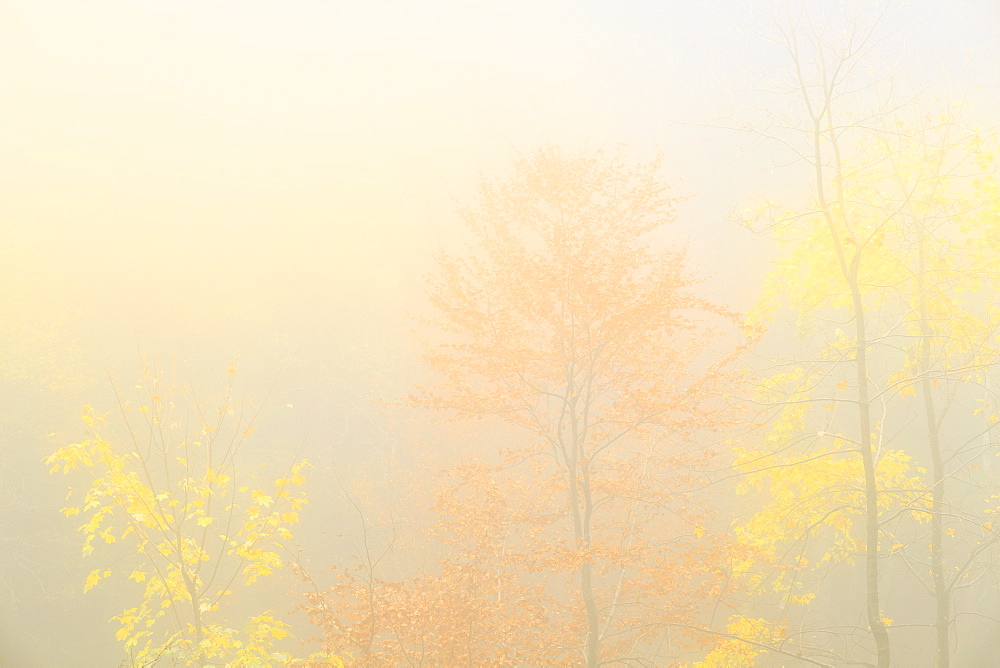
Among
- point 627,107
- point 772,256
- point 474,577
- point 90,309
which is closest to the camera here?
point 474,577

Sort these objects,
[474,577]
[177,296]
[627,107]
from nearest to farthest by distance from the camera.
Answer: [474,577]
[177,296]
[627,107]

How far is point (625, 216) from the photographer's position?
8.57 metres

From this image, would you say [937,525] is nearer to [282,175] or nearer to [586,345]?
[586,345]

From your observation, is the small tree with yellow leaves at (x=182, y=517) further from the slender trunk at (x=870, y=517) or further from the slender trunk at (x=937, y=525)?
the slender trunk at (x=937, y=525)

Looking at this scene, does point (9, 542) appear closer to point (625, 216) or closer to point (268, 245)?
point (268, 245)

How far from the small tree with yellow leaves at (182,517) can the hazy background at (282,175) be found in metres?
1.19

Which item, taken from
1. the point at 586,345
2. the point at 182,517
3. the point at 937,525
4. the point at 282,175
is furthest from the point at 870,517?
the point at 282,175

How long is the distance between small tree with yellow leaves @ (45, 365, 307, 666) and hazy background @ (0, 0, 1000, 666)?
3.90ft

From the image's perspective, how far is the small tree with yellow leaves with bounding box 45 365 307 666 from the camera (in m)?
6.95

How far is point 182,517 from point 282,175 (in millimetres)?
20710

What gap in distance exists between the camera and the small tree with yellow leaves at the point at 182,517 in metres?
6.95

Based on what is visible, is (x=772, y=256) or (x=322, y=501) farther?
(x=772, y=256)

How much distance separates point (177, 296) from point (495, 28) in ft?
79.3

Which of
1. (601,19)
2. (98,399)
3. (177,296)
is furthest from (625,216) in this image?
(601,19)
